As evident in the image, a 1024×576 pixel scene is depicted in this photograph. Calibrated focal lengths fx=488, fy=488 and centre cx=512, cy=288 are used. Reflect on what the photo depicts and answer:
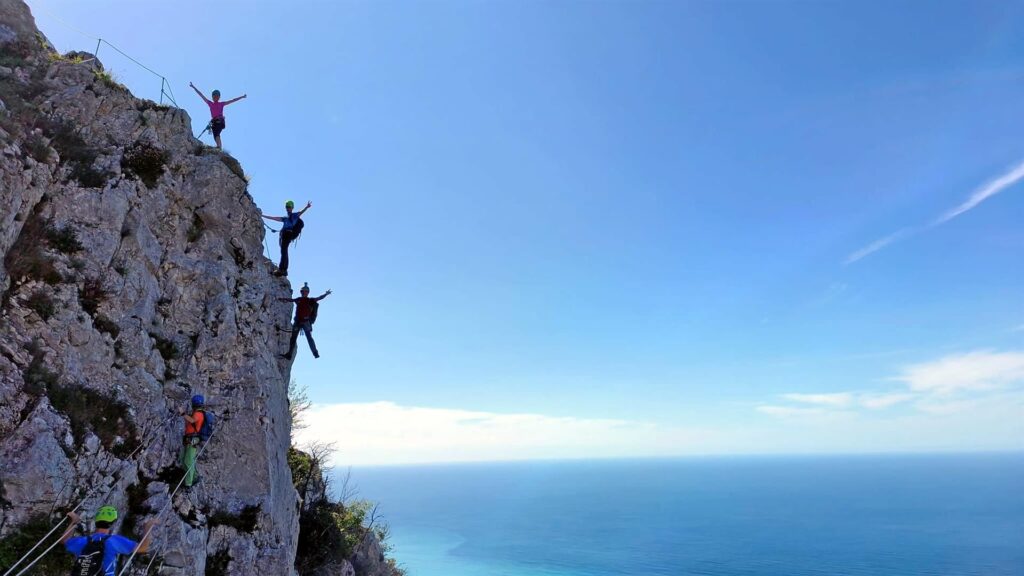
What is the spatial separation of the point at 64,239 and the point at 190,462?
6130mm

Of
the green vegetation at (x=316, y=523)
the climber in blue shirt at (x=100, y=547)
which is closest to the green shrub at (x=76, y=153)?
the climber in blue shirt at (x=100, y=547)

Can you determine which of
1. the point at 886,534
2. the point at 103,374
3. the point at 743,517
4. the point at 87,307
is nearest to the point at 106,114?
the point at 87,307

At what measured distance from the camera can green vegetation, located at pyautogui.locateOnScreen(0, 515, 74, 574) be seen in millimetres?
7914

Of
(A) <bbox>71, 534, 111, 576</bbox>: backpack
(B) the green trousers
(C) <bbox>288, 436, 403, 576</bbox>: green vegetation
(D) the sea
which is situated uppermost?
(B) the green trousers

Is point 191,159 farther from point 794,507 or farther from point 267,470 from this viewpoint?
point 794,507

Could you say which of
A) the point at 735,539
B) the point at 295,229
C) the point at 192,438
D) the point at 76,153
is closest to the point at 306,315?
the point at 295,229

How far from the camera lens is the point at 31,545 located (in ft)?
27.0

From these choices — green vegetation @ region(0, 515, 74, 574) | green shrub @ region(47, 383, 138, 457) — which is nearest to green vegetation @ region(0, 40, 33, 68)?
green shrub @ region(47, 383, 138, 457)

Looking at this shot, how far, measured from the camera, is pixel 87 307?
11.5 meters

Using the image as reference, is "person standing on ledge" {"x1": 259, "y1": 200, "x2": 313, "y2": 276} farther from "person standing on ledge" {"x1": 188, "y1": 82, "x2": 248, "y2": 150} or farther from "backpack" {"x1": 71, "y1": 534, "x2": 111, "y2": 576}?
"backpack" {"x1": 71, "y1": 534, "x2": 111, "y2": 576}

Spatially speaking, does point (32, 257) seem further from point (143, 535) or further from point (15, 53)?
point (15, 53)

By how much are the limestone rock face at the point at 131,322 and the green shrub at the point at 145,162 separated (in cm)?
4

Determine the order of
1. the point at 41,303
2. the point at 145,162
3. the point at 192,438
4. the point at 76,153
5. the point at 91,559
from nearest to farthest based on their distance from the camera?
the point at 91,559
the point at 41,303
the point at 192,438
the point at 76,153
the point at 145,162

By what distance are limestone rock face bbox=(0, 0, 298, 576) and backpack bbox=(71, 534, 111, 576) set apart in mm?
1168
